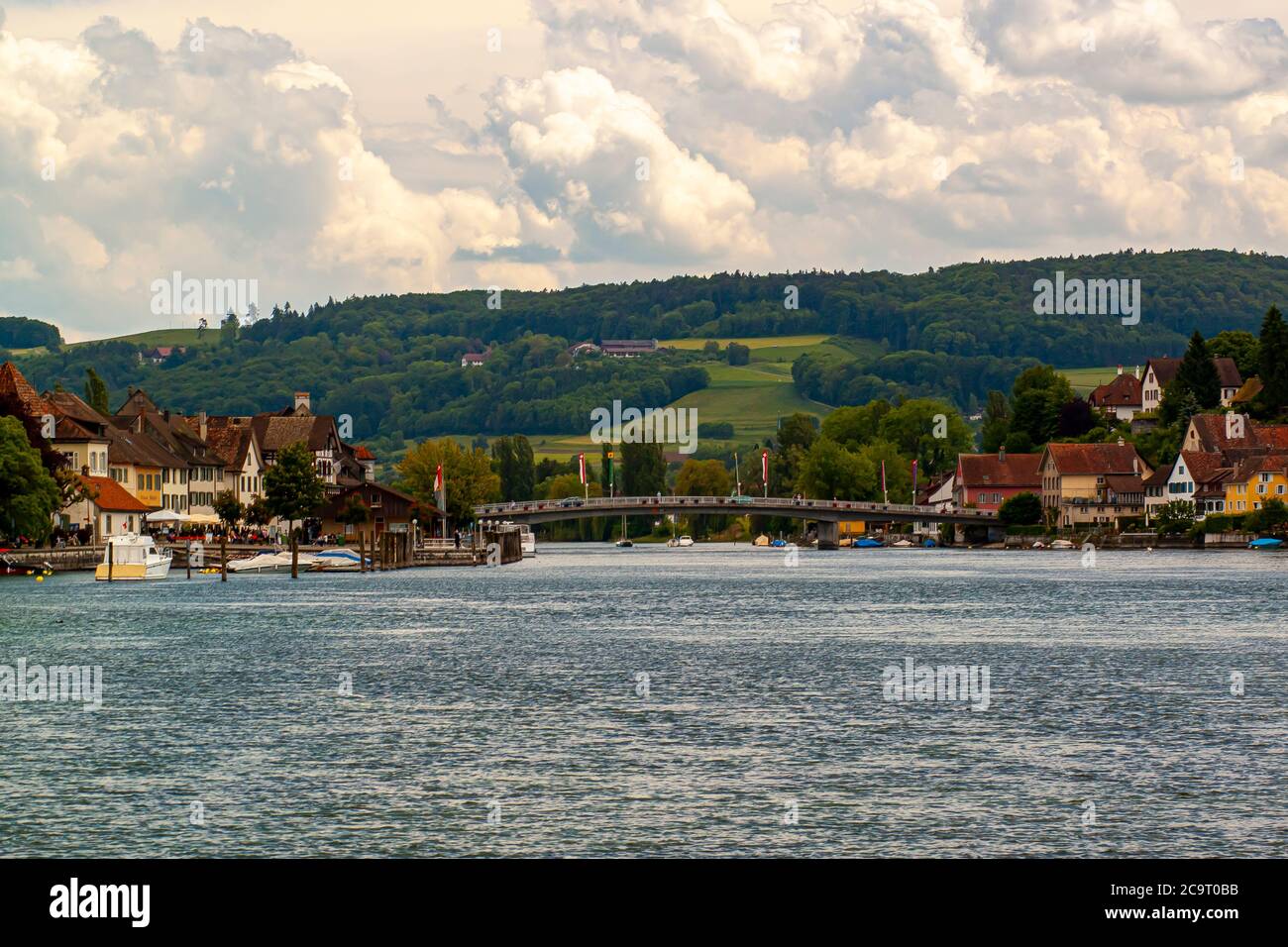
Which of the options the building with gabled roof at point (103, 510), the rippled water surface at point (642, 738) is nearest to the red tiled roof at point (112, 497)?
the building with gabled roof at point (103, 510)

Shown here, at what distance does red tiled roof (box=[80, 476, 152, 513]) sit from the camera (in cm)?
15488

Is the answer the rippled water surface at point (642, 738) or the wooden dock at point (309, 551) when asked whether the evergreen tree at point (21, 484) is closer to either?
the wooden dock at point (309, 551)

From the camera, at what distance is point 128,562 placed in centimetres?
13162

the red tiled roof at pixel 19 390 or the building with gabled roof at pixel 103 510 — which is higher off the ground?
the red tiled roof at pixel 19 390

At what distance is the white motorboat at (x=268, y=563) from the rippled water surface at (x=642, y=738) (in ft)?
201

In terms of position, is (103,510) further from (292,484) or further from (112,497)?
(292,484)

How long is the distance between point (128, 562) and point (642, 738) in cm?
9377

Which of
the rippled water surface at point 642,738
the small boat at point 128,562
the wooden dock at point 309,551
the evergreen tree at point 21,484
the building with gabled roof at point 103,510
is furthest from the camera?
the building with gabled roof at point 103,510

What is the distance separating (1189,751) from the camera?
4259cm

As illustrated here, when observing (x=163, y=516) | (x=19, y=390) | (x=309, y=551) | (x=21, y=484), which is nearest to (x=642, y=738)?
(x=21, y=484)

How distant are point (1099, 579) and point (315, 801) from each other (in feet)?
378

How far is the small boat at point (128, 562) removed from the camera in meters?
130
